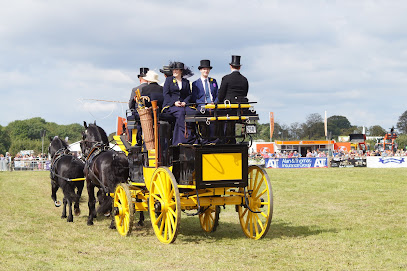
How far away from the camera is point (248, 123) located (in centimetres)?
823

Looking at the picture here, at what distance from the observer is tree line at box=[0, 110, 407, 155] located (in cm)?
10262

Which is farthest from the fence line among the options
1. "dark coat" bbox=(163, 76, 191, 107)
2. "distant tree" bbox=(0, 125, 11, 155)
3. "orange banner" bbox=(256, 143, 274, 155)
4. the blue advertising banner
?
"distant tree" bbox=(0, 125, 11, 155)

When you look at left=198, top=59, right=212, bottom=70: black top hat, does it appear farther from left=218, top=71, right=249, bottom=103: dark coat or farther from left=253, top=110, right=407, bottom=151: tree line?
left=253, top=110, right=407, bottom=151: tree line

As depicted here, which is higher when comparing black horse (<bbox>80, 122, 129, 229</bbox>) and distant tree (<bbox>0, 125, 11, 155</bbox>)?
distant tree (<bbox>0, 125, 11, 155</bbox>)

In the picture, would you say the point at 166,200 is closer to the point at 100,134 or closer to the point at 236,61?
the point at 236,61

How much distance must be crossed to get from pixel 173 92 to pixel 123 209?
2429 mm

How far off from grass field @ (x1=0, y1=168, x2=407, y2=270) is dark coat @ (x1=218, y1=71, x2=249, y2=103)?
246 centimetres

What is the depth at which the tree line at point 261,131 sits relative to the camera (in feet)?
337

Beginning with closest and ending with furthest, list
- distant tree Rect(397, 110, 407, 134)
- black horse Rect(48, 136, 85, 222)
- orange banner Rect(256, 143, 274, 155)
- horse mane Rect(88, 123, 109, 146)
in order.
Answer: horse mane Rect(88, 123, 109, 146), black horse Rect(48, 136, 85, 222), orange banner Rect(256, 143, 274, 155), distant tree Rect(397, 110, 407, 134)

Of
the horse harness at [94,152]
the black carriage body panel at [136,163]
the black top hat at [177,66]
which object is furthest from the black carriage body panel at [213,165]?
the horse harness at [94,152]

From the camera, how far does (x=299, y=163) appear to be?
3981cm

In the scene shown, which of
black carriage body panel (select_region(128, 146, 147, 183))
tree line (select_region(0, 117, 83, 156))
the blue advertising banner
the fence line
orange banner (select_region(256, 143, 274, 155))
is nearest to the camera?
black carriage body panel (select_region(128, 146, 147, 183))

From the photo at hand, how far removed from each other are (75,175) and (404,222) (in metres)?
7.77

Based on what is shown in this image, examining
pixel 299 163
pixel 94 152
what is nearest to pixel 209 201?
pixel 94 152
